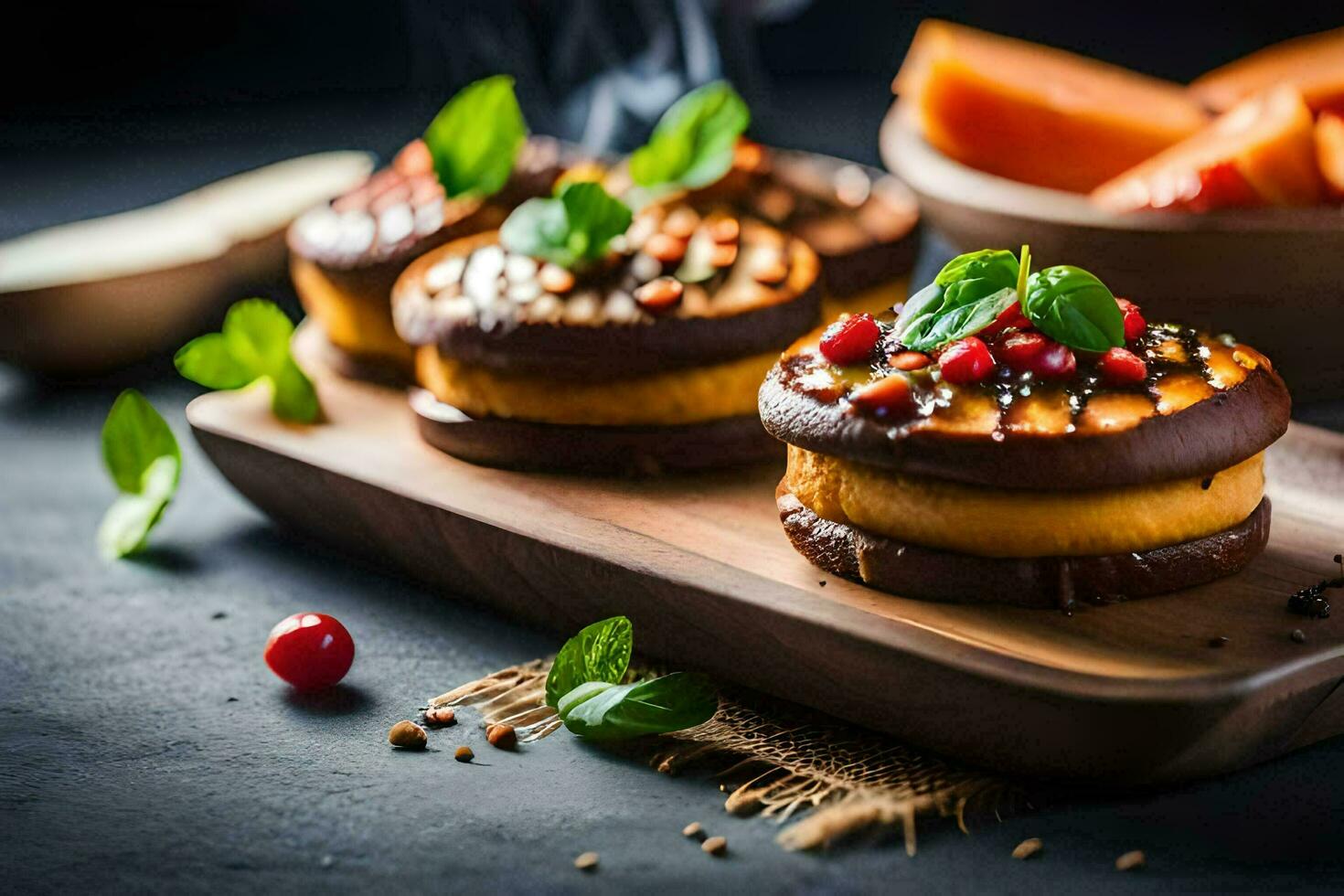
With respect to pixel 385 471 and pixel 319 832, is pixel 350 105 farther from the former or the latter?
pixel 319 832

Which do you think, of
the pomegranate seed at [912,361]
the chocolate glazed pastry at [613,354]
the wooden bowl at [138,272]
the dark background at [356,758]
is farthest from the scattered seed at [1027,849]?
the wooden bowl at [138,272]

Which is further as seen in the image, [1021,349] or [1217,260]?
[1217,260]

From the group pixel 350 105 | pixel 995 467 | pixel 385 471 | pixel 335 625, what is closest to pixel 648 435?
pixel 385 471

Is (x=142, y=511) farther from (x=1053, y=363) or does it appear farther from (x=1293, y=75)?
(x=1293, y=75)

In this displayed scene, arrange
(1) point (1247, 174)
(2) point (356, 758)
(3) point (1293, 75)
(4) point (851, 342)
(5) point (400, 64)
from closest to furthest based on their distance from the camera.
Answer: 1. (2) point (356, 758)
2. (4) point (851, 342)
3. (1) point (1247, 174)
4. (3) point (1293, 75)
5. (5) point (400, 64)

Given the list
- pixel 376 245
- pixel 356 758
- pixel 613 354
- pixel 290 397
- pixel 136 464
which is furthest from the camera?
pixel 376 245

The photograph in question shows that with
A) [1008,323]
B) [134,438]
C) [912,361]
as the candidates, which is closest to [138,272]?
[134,438]
